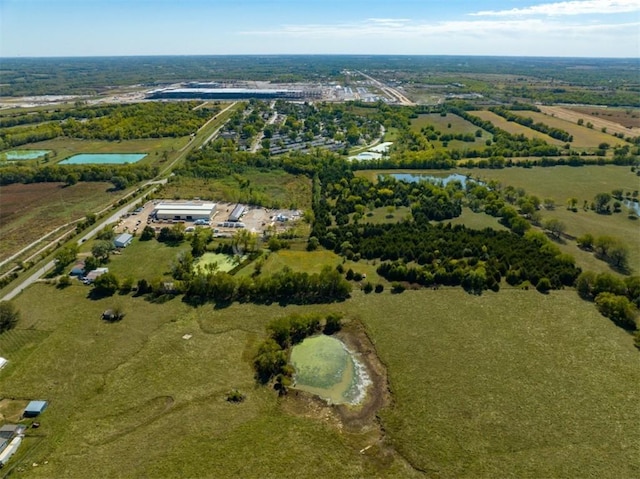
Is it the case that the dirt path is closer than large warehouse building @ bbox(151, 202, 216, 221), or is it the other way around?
large warehouse building @ bbox(151, 202, 216, 221)

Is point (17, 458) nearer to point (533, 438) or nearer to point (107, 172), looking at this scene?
point (533, 438)

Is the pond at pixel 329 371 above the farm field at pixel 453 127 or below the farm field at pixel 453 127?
below

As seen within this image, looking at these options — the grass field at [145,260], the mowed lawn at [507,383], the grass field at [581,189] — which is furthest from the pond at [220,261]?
the grass field at [581,189]

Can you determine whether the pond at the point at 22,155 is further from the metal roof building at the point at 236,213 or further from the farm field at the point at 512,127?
the farm field at the point at 512,127

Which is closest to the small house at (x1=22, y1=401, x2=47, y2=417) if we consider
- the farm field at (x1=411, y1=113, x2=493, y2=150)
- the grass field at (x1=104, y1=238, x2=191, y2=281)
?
the grass field at (x1=104, y1=238, x2=191, y2=281)

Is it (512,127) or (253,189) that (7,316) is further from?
(512,127)

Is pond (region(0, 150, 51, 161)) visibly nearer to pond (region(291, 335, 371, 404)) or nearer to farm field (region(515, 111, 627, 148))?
pond (region(291, 335, 371, 404))
